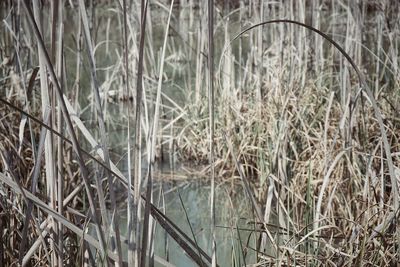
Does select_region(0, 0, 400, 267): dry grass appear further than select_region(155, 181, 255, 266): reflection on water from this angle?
No

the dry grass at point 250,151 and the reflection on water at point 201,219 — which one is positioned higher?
the dry grass at point 250,151

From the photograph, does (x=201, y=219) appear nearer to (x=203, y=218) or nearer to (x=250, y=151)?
(x=203, y=218)

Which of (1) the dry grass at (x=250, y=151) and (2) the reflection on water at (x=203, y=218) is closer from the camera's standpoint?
(1) the dry grass at (x=250, y=151)

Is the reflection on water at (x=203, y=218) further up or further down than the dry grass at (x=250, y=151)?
further down

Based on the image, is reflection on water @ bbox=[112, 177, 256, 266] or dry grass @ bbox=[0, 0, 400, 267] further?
reflection on water @ bbox=[112, 177, 256, 266]

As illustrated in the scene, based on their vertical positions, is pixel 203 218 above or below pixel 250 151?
below

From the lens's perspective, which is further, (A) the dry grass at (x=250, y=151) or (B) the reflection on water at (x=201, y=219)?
(B) the reflection on water at (x=201, y=219)

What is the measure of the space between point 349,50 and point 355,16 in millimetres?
139

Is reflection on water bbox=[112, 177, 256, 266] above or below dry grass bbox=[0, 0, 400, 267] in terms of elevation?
below

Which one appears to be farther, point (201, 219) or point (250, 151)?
point (250, 151)

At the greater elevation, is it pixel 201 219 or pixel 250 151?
pixel 250 151

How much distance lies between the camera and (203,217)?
1.98 meters

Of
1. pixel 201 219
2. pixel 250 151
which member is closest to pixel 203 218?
pixel 201 219

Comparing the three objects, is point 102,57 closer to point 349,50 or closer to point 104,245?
point 349,50
